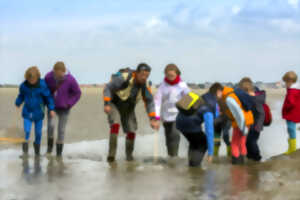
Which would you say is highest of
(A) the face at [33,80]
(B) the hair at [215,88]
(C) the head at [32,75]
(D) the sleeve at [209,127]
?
(C) the head at [32,75]

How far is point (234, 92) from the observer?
27.9ft

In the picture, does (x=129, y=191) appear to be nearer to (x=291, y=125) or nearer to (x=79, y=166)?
(x=79, y=166)

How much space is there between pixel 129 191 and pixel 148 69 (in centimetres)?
301

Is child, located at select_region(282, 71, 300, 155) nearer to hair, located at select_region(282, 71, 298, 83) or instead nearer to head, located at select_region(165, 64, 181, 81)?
hair, located at select_region(282, 71, 298, 83)

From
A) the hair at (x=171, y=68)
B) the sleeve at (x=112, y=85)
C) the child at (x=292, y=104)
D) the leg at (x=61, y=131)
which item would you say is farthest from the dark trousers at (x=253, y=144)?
the leg at (x=61, y=131)

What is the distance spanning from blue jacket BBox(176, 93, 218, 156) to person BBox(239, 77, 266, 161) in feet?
3.32

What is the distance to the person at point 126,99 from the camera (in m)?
9.20

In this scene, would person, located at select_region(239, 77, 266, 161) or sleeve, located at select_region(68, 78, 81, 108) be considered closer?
person, located at select_region(239, 77, 266, 161)

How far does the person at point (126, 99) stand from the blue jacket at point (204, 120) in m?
1.15

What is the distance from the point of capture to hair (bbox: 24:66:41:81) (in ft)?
32.3

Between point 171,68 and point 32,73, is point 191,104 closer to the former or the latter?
point 171,68

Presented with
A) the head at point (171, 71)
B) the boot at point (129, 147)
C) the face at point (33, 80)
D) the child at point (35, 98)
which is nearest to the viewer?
the head at point (171, 71)

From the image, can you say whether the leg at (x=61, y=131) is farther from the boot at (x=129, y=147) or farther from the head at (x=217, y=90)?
the head at (x=217, y=90)

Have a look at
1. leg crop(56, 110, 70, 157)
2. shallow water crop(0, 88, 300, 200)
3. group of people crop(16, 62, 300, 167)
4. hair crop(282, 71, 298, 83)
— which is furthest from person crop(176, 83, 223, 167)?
leg crop(56, 110, 70, 157)
